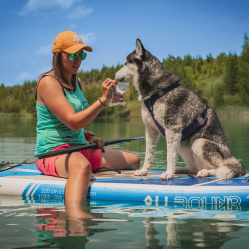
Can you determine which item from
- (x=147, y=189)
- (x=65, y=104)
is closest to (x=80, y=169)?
(x=65, y=104)

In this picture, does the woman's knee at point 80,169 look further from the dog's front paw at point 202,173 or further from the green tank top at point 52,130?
the dog's front paw at point 202,173

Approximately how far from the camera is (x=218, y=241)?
3.40m

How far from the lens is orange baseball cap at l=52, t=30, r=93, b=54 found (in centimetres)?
480

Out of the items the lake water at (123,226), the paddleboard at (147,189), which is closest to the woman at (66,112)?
the paddleboard at (147,189)

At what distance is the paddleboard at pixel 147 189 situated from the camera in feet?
15.9

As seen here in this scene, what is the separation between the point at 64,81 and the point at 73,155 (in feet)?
3.49

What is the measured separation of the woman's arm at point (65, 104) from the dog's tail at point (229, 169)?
202 cm

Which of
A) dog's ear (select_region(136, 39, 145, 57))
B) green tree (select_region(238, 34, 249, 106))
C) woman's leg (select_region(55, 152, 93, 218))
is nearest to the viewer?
woman's leg (select_region(55, 152, 93, 218))

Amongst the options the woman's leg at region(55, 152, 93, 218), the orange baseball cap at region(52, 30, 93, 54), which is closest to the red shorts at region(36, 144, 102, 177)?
the woman's leg at region(55, 152, 93, 218)

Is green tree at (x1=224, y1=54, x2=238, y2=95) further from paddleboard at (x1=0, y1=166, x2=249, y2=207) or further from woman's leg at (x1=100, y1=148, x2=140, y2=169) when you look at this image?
paddleboard at (x1=0, y1=166, x2=249, y2=207)

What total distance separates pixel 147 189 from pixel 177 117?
1.12m

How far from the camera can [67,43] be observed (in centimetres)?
484

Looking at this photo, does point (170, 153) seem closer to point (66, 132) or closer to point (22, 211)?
point (66, 132)

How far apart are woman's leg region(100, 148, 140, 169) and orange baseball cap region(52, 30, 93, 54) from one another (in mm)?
1838
